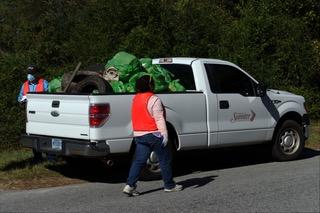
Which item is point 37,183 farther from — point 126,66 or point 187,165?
point 187,165

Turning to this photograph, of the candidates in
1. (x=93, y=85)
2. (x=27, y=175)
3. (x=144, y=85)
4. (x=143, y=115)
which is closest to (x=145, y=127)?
(x=143, y=115)

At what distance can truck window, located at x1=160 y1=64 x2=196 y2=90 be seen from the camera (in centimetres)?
1052

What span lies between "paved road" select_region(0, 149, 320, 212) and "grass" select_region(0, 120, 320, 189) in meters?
0.14

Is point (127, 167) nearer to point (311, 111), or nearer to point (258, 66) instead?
point (258, 66)

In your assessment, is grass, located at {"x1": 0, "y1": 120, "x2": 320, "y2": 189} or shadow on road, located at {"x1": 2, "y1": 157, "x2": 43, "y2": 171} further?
shadow on road, located at {"x1": 2, "y1": 157, "x2": 43, "y2": 171}

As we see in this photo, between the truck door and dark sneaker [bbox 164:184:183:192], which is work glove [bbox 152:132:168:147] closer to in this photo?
dark sneaker [bbox 164:184:183:192]

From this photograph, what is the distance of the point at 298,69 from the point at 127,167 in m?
8.69

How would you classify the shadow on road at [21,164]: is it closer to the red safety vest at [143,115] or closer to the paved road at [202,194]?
the paved road at [202,194]

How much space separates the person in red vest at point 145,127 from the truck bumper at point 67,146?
61 centimetres

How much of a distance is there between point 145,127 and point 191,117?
1.69 meters

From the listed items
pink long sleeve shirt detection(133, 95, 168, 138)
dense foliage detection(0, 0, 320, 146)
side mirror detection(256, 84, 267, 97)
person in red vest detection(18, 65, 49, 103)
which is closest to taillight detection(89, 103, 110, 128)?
pink long sleeve shirt detection(133, 95, 168, 138)

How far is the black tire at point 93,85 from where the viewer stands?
9.38 m

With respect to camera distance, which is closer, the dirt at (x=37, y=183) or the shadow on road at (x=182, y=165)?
the dirt at (x=37, y=183)

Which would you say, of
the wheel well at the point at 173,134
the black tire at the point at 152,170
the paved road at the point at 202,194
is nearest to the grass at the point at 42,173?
the paved road at the point at 202,194
